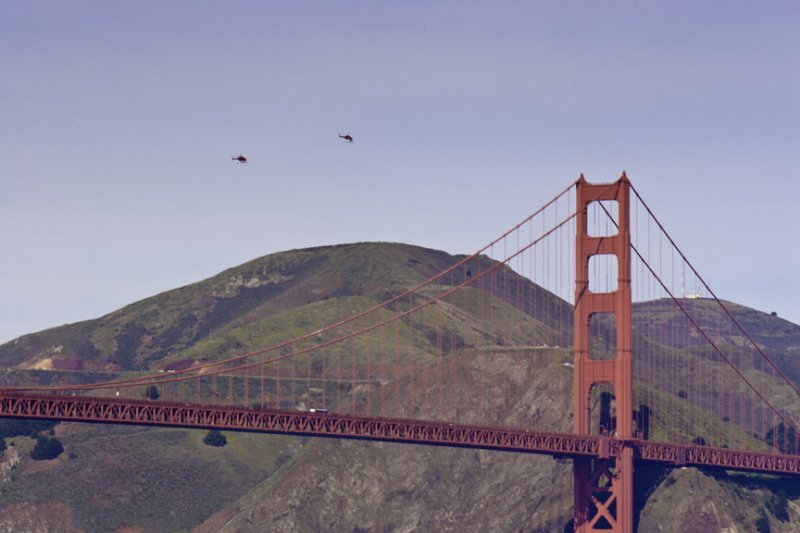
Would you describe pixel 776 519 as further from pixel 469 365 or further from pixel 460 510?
pixel 469 365

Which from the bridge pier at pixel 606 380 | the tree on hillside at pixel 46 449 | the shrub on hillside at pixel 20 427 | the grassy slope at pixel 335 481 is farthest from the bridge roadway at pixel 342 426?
the shrub on hillside at pixel 20 427

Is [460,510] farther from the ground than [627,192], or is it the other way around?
[627,192]

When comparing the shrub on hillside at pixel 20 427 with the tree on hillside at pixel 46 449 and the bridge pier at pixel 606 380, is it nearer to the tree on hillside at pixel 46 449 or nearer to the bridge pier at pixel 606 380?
the tree on hillside at pixel 46 449

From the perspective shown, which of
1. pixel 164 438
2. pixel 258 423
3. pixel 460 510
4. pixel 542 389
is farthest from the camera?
pixel 164 438

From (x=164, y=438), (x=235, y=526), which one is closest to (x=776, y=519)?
(x=235, y=526)

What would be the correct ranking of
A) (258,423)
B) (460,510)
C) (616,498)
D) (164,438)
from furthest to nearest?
(164,438) → (460,510) → (616,498) → (258,423)
